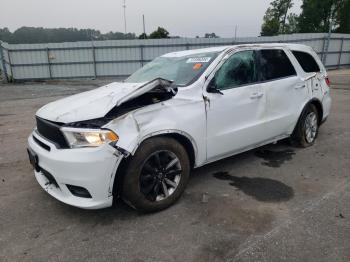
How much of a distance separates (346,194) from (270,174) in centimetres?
92

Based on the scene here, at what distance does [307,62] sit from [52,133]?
13.5 feet

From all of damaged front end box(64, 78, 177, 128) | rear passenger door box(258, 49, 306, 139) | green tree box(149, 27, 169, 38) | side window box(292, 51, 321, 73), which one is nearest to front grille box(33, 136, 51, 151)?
damaged front end box(64, 78, 177, 128)

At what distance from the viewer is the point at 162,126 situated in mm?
2840

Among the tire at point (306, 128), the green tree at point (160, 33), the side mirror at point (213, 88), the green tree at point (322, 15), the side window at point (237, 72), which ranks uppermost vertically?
the green tree at point (322, 15)

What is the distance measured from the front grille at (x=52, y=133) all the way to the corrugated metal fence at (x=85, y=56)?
16821 mm

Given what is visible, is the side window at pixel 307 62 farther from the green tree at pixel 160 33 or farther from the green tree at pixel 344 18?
the green tree at pixel 344 18

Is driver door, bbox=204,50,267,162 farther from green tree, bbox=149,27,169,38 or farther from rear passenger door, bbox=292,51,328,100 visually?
green tree, bbox=149,27,169,38

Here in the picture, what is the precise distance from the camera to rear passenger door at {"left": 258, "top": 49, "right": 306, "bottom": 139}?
396 cm

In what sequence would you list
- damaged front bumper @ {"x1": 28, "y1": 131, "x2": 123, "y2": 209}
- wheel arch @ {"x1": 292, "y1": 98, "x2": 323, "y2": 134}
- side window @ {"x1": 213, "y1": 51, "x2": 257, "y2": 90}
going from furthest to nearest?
wheel arch @ {"x1": 292, "y1": 98, "x2": 323, "y2": 134} < side window @ {"x1": 213, "y1": 51, "x2": 257, "y2": 90} < damaged front bumper @ {"x1": 28, "y1": 131, "x2": 123, "y2": 209}

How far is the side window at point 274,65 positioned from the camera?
3972mm

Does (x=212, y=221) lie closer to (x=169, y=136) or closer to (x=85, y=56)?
(x=169, y=136)

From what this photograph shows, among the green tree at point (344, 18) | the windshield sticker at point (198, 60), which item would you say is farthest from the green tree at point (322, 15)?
the windshield sticker at point (198, 60)

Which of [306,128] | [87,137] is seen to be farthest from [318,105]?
[87,137]

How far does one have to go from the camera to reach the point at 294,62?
4.44 meters
